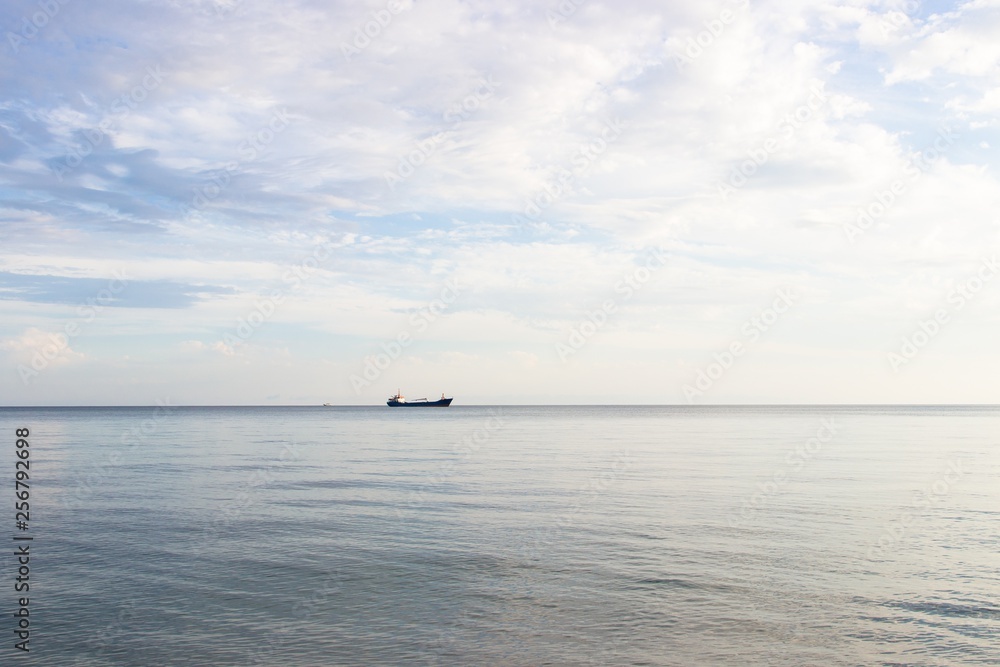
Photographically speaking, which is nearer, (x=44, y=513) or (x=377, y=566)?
(x=377, y=566)

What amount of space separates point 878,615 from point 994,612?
10.5ft

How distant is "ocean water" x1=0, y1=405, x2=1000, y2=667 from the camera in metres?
18.0

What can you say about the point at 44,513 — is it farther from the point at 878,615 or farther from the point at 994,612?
the point at 994,612

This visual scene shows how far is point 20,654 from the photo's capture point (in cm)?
1753

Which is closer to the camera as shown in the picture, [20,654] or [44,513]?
[20,654]

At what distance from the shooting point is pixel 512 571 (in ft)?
81.3

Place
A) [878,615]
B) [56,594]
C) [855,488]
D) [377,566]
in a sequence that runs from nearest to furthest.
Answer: [878,615] < [56,594] < [377,566] < [855,488]

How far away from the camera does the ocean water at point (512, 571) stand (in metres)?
18.0

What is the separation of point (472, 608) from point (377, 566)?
560 centimetres

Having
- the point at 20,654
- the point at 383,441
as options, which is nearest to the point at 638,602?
the point at 20,654

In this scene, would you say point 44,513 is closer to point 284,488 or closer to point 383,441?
point 284,488

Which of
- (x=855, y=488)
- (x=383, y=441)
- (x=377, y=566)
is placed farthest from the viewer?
(x=383, y=441)

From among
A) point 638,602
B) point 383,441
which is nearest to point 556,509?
point 638,602

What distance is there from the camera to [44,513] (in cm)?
3666
